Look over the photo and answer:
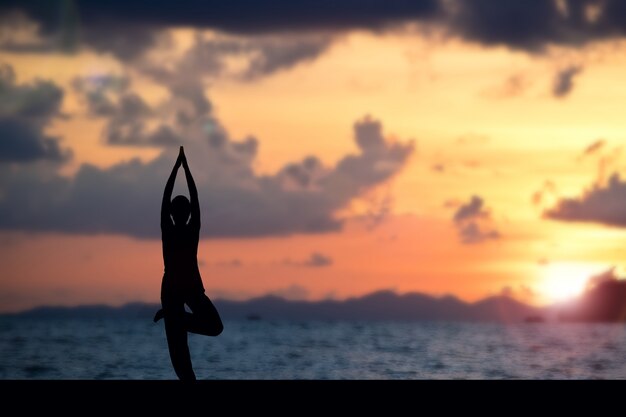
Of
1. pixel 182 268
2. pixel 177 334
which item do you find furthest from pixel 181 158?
pixel 177 334

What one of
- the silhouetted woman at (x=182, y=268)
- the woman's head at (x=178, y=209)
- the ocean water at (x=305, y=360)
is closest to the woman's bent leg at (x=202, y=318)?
the silhouetted woman at (x=182, y=268)

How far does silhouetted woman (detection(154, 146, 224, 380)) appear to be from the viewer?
50.8 ft

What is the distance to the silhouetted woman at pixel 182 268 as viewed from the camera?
1548 centimetres

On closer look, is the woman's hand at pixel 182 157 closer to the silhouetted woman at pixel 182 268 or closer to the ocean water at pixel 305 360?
the silhouetted woman at pixel 182 268

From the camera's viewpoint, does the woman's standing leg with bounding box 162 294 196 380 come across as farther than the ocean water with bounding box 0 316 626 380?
No

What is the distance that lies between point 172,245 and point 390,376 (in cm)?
3287

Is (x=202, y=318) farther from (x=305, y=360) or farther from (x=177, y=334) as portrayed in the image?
(x=305, y=360)

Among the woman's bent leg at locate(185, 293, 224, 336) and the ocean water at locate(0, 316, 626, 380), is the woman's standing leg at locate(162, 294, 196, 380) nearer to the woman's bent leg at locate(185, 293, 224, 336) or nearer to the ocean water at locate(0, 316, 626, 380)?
the woman's bent leg at locate(185, 293, 224, 336)

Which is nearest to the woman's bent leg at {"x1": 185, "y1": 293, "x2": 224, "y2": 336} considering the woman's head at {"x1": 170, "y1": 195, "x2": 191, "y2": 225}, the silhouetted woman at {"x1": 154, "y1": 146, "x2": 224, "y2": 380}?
the silhouetted woman at {"x1": 154, "y1": 146, "x2": 224, "y2": 380}

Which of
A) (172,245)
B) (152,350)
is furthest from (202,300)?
(152,350)

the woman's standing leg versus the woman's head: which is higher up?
the woman's head

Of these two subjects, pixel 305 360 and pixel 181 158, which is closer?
pixel 181 158

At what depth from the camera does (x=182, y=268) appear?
1552 cm
